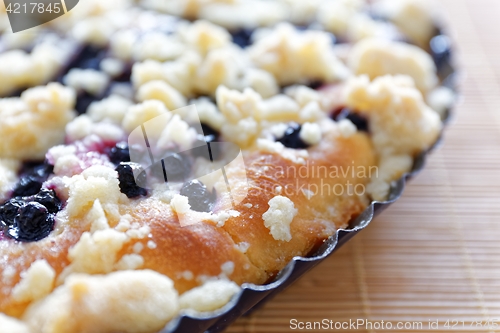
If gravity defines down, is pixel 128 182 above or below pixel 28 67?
below

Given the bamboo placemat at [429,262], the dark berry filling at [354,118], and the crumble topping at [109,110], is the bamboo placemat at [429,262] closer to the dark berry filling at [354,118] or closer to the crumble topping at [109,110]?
the dark berry filling at [354,118]

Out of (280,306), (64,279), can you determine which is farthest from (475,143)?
(64,279)

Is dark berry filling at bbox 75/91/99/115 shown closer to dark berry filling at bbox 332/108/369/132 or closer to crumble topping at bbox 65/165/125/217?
crumble topping at bbox 65/165/125/217

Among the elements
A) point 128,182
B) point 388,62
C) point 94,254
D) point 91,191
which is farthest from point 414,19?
point 94,254

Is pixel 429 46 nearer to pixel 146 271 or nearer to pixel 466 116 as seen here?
pixel 466 116

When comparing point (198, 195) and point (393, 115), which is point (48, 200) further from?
point (393, 115)

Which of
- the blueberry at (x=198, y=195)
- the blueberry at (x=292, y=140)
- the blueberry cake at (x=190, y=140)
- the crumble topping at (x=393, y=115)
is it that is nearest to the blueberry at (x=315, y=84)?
the blueberry cake at (x=190, y=140)
